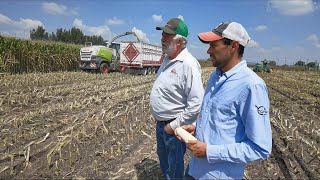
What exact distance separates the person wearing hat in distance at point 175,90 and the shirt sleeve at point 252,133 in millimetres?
1134

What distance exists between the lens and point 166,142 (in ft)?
11.6

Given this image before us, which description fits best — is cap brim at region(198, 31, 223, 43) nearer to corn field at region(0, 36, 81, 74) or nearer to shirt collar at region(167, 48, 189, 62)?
shirt collar at region(167, 48, 189, 62)

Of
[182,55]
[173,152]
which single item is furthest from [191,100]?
[173,152]

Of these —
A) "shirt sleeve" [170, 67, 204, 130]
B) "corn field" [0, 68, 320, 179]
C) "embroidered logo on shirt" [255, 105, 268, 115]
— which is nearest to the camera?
"embroidered logo on shirt" [255, 105, 268, 115]

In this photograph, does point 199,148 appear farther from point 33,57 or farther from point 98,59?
point 98,59

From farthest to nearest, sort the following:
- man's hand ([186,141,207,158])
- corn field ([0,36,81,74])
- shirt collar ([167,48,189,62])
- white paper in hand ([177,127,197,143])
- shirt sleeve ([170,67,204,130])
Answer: corn field ([0,36,81,74]) → shirt collar ([167,48,189,62]) → shirt sleeve ([170,67,204,130]) → white paper in hand ([177,127,197,143]) → man's hand ([186,141,207,158])

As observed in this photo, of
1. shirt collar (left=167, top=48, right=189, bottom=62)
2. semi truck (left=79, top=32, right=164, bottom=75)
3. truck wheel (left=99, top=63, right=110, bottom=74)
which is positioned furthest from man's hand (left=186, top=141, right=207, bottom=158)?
truck wheel (left=99, top=63, right=110, bottom=74)

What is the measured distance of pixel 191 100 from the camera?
131 inches

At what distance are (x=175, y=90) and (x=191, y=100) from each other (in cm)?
22

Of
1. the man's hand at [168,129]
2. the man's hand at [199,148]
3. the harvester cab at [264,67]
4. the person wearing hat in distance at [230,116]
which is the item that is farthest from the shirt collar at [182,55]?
the harvester cab at [264,67]

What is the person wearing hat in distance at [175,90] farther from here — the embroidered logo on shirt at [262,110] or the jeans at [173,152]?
the embroidered logo on shirt at [262,110]

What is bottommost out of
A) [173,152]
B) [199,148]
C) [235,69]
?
[173,152]

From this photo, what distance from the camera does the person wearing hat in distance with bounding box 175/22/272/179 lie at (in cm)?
212

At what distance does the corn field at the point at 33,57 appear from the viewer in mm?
17922
